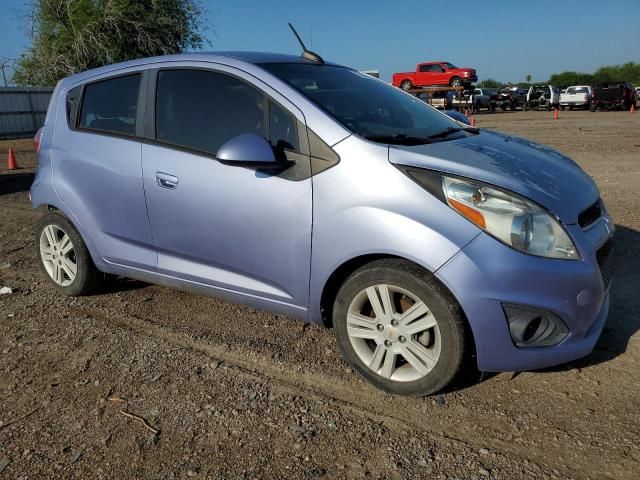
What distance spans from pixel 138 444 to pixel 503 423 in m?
1.70

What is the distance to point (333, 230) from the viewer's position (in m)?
2.81

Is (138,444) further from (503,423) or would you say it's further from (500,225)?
(500,225)

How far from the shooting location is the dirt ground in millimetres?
2344

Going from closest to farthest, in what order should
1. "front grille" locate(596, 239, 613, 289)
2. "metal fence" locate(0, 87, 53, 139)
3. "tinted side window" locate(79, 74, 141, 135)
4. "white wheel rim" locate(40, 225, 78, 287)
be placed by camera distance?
"front grille" locate(596, 239, 613, 289) → "tinted side window" locate(79, 74, 141, 135) → "white wheel rim" locate(40, 225, 78, 287) → "metal fence" locate(0, 87, 53, 139)

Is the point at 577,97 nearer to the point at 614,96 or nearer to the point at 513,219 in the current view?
the point at 614,96

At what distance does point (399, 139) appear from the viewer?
3023 millimetres

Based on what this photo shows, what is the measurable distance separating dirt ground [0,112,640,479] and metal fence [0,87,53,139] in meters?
22.7

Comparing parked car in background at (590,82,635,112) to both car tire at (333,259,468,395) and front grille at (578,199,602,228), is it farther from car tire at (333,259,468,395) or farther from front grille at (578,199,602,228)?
car tire at (333,259,468,395)

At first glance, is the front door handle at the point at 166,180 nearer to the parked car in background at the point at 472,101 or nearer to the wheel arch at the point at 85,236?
the wheel arch at the point at 85,236

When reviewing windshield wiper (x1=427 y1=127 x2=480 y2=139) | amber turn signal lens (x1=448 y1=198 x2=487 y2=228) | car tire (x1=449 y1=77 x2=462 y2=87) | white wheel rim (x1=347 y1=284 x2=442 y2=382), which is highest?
windshield wiper (x1=427 y1=127 x2=480 y2=139)

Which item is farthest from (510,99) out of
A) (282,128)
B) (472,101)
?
(282,128)

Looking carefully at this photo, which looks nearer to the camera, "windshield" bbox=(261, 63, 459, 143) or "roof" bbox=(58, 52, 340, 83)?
"windshield" bbox=(261, 63, 459, 143)

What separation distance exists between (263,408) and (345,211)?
107 centimetres

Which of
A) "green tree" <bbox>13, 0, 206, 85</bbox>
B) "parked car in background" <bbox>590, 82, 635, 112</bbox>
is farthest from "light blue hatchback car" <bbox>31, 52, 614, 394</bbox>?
"parked car in background" <bbox>590, 82, 635, 112</bbox>
